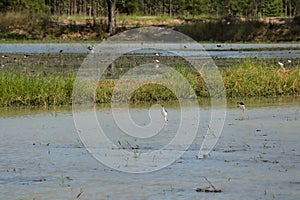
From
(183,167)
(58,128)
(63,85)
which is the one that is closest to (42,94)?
(63,85)

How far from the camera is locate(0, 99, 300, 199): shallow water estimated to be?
841 centimetres

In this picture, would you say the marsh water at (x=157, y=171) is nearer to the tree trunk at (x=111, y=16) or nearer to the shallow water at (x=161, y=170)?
the shallow water at (x=161, y=170)

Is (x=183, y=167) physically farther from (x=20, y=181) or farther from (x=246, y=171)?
(x=20, y=181)

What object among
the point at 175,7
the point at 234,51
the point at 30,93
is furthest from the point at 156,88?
the point at 175,7

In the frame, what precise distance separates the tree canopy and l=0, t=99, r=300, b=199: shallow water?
4893cm

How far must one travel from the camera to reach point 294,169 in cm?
929

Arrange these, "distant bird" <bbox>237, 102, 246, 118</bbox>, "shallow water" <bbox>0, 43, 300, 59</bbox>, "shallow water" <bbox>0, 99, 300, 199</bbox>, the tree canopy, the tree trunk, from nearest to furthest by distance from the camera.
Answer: "shallow water" <bbox>0, 99, 300, 199</bbox> < "distant bird" <bbox>237, 102, 246, 118</bbox> < "shallow water" <bbox>0, 43, 300, 59</bbox> < the tree trunk < the tree canopy

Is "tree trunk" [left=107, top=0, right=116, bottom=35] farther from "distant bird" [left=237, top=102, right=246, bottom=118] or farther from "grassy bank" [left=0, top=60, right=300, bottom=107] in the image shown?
"distant bird" [left=237, top=102, right=246, bottom=118]

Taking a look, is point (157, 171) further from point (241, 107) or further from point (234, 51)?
point (234, 51)

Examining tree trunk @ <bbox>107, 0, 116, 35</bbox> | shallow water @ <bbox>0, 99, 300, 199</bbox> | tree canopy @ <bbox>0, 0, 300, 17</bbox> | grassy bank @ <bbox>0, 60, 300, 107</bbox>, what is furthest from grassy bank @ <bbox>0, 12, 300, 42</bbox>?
shallow water @ <bbox>0, 99, 300, 199</bbox>

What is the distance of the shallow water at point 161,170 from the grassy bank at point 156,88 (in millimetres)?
1673

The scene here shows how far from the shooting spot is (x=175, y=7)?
77625mm

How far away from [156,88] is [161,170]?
6.77 meters

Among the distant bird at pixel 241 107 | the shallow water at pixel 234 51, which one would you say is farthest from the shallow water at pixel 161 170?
the shallow water at pixel 234 51
